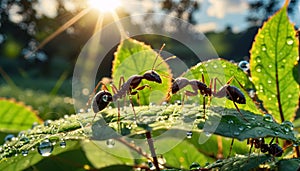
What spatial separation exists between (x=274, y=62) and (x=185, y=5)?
1040 centimetres

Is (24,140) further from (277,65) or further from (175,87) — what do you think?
(277,65)

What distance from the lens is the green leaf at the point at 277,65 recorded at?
0.74m

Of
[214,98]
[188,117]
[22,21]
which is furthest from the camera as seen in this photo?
[22,21]

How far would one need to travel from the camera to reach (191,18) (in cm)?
1410

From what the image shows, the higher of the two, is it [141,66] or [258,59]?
[141,66]

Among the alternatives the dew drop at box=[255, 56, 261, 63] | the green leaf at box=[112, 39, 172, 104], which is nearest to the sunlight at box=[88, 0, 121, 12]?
the green leaf at box=[112, 39, 172, 104]

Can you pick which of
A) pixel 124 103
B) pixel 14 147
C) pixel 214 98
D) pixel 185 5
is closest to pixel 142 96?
pixel 124 103

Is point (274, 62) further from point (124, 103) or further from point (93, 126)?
point (93, 126)

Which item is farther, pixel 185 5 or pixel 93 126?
pixel 185 5

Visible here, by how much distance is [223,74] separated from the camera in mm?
720

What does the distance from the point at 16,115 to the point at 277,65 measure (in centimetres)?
66

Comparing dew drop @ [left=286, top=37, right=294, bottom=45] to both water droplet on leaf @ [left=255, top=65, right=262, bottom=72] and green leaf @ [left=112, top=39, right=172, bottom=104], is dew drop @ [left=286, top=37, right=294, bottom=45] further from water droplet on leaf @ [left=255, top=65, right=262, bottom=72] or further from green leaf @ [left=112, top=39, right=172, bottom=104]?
green leaf @ [left=112, top=39, right=172, bottom=104]

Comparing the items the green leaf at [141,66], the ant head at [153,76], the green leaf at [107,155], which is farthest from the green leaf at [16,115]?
the ant head at [153,76]

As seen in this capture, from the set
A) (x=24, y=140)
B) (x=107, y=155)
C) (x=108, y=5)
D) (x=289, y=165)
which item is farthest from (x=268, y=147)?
(x=108, y=5)
